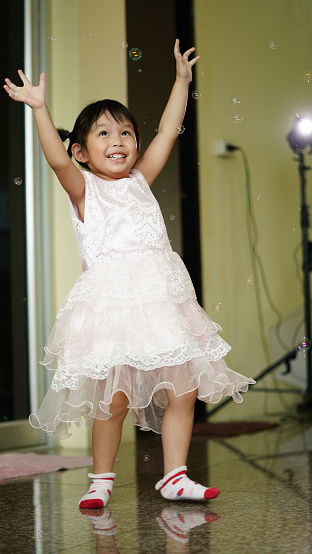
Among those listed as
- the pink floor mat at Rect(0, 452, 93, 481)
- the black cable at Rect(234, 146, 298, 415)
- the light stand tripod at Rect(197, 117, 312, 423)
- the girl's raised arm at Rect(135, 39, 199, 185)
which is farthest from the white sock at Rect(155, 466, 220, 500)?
the black cable at Rect(234, 146, 298, 415)

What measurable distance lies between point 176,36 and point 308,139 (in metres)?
0.76

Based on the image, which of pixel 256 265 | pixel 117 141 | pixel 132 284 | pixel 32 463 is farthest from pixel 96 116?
pixel 256 265

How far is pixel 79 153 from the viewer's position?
72.4 inches

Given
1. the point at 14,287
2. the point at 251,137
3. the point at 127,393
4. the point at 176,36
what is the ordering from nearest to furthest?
1. the point at 127,393
2. the point at 14,287
3. the point at 176,36
4. the point at 251,137

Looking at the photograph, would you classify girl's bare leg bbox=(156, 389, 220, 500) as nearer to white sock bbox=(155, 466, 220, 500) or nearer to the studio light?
white sock bbox=(155, 466, 220, 500)

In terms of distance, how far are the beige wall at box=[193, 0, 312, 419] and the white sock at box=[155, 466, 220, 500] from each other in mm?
2013

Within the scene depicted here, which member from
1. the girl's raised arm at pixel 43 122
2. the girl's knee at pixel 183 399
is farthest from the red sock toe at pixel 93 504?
the girl's raised arm at pixel 43 122

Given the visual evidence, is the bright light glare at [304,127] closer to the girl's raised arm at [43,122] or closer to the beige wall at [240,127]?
the beige wall at [240,127]

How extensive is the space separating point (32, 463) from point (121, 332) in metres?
0.86

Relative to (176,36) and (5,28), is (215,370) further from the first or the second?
(176,36)

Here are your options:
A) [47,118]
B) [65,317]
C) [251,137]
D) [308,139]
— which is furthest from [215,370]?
[251,137]

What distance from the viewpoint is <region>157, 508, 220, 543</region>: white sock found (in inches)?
50.8

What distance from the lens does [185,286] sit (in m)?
1.67

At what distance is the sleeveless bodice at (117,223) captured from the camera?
1.69 metres
